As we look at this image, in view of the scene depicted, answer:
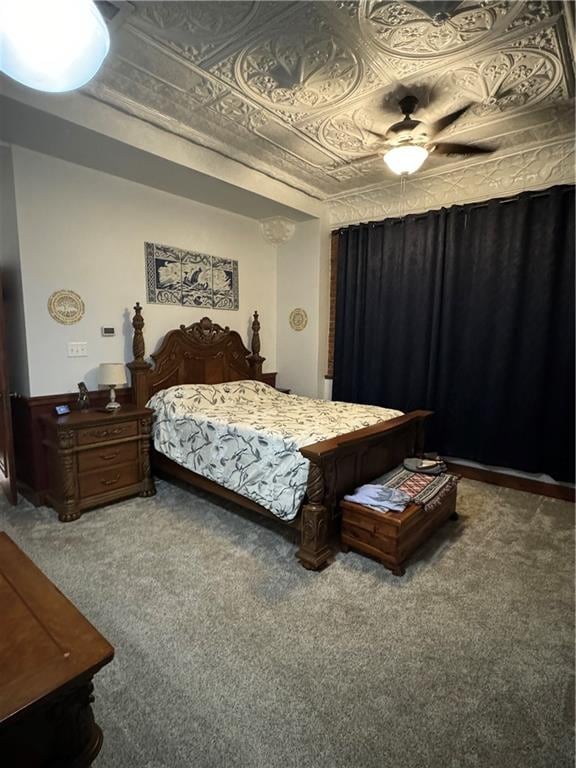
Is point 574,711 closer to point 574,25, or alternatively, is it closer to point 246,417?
point 246,417

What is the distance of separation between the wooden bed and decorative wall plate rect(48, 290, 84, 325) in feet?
1.50

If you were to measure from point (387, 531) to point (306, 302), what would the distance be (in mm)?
3104

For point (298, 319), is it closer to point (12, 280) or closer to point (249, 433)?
point (249, 433)

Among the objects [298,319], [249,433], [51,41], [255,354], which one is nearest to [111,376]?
[249,433]

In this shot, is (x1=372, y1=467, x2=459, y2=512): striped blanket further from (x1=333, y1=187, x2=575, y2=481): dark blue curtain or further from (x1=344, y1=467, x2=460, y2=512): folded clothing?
(x1=333, y1=187, x2=575, y2=481): dark blue curtain

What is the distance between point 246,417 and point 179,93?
7.54 feet

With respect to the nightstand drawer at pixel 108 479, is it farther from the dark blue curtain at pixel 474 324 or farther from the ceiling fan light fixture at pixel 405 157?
the ceiling fan light fixture at pixel 405 157

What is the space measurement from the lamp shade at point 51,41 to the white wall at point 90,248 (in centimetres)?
188

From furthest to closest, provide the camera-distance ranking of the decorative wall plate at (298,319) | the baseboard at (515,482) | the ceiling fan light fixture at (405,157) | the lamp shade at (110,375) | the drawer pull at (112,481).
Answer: the decorative wall plate at (298,319)
the baseboard at (515,482)
the lamp shade at (110,375)
the drawer pull at (112,481)
the ceiling fan light fixture at (405,157)

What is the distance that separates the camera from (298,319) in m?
4.82

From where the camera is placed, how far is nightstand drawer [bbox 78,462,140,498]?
2963 mm

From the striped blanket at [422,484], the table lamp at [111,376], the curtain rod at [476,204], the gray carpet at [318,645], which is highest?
the curtain rod at [476,204]

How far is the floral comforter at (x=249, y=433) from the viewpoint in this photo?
2453 mm

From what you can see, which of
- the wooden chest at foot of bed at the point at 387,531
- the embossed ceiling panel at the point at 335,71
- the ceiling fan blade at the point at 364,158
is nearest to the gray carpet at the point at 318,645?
the wooden chest at foot of bed at the point at 387,531
